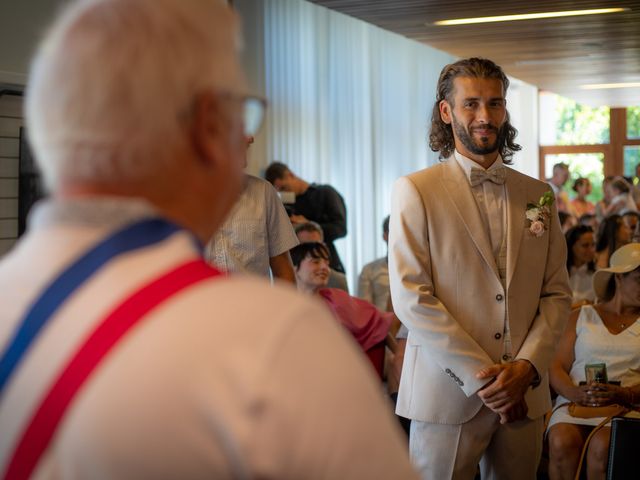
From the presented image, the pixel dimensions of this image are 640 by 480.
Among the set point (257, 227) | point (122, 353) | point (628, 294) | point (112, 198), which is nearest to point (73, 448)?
point (122, 353)

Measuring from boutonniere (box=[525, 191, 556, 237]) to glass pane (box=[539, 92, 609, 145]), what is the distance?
17219mm

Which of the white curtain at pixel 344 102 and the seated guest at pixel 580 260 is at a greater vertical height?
the white curtain at pixel 344 102

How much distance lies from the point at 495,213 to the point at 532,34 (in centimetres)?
483

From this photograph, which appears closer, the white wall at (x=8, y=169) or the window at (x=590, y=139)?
the white wall at (x=8, y=169)

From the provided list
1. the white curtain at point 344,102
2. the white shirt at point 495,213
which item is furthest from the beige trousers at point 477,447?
the white curtain at point 344,102

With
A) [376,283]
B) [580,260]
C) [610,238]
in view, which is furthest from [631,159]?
[376,283]

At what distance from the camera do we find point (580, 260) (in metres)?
7.30

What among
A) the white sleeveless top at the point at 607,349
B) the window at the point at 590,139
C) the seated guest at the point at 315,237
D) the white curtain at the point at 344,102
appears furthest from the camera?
the window at the point at 590,139

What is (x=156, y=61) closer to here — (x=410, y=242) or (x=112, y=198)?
(x=112, y=198)

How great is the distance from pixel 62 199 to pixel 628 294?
→ 13.0ft

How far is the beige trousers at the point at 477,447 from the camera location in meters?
2.97

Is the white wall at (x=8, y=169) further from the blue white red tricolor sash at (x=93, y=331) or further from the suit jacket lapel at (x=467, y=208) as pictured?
the blue white red tricolor sash at (x=93, y=331)

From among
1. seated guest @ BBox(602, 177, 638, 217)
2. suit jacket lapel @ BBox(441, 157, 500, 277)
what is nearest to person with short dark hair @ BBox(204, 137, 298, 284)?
suit jacket lapel @ BBox(441, 157, 500, 277)

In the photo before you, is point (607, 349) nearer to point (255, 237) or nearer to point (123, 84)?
point (255, 237)
